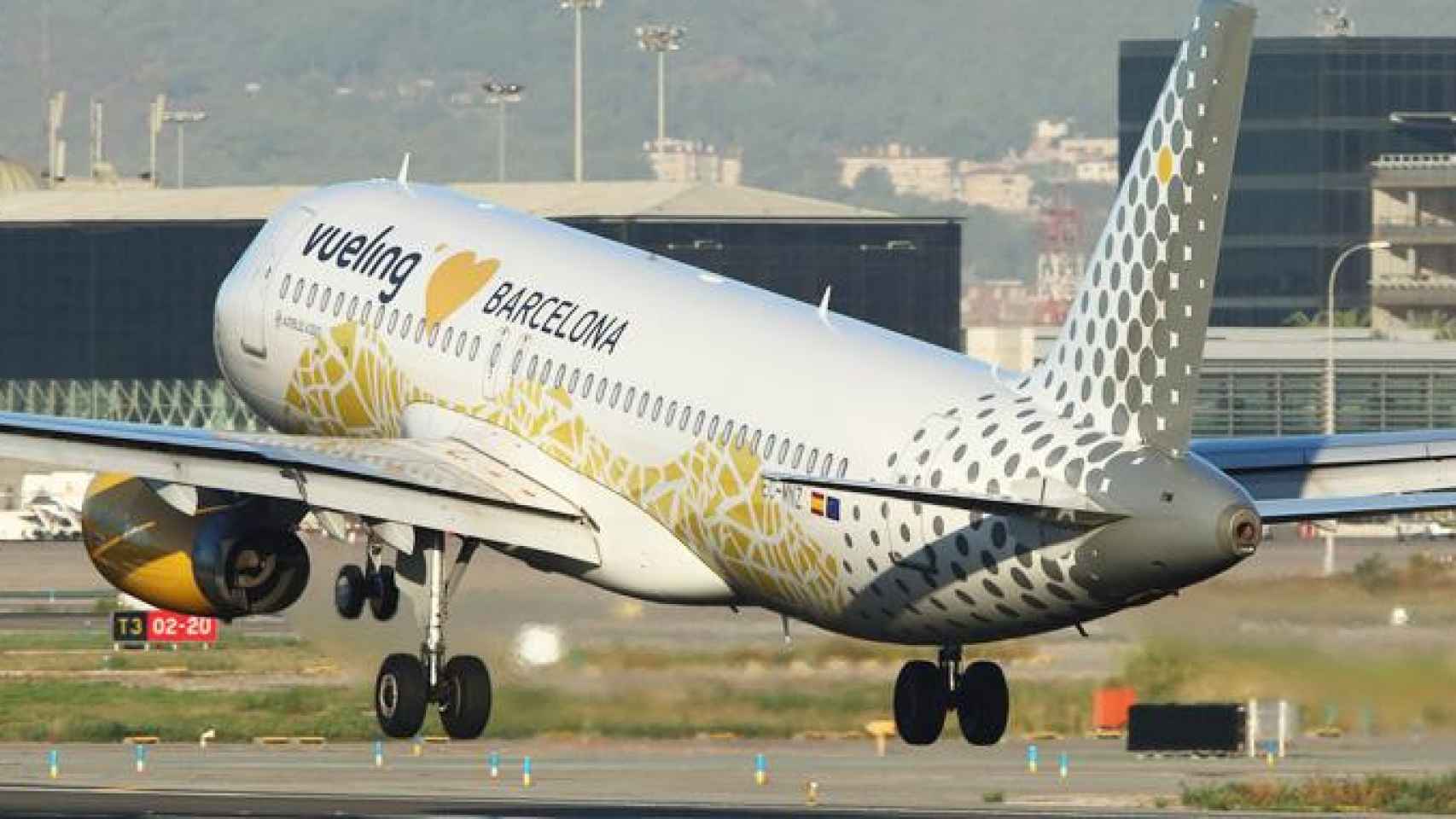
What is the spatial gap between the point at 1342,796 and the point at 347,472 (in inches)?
1540

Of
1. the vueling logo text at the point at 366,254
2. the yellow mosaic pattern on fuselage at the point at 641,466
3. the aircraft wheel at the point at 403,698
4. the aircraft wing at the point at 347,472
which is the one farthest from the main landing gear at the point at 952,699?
the vueling logo text at the point at 366,254

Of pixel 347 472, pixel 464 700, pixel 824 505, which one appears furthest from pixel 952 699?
pixel 347 472

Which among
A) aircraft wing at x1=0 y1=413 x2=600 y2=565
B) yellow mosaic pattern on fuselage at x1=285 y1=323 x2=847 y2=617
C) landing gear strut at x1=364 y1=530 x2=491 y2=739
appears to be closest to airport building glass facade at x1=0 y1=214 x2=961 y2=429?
yellow mosaic pattern on fuselage at x1=285 y1=323 x2=847 y2=617

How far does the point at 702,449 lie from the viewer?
189 ft

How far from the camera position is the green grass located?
89.6 meters

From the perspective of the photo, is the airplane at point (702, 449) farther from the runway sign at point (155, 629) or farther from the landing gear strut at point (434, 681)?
the runway sign at point (155, 629)

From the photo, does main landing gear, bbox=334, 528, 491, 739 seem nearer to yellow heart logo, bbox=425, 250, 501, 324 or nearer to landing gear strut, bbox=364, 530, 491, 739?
landing gear strut, bbox=364, 530, 491, 739

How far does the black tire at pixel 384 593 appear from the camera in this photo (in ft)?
202

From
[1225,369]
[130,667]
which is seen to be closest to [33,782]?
[130,667]

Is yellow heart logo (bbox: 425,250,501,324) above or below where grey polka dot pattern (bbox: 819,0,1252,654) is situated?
above

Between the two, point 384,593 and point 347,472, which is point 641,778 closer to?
point 384,593

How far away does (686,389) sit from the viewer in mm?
58031

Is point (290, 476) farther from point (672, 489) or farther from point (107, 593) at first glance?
point (107, 593)

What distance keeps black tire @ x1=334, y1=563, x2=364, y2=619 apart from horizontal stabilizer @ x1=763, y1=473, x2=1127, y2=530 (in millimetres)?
12564
